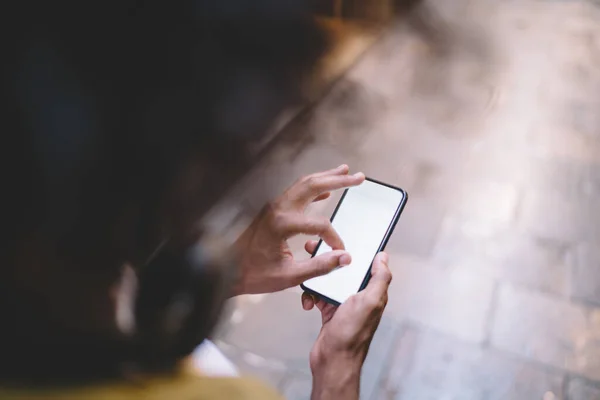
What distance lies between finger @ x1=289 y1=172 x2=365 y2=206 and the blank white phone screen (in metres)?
0.13

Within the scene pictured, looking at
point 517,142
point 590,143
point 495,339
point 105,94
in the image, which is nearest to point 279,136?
point 517,142

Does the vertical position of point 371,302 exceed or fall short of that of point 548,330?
it exceeds it

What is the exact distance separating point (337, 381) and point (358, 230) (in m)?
0.35

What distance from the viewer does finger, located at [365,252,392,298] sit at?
81 centimetres

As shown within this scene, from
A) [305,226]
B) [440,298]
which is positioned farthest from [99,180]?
[440,298]

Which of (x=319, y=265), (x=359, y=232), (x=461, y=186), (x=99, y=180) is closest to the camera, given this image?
(x=99, y=180)

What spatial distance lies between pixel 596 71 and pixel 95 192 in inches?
88.7

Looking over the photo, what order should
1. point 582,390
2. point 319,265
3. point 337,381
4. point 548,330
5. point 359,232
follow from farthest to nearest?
point 548,330 < point 582,390 < point 359,232 < point 319,265 < point 337,381

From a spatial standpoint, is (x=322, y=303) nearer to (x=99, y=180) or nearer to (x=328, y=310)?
(x=328, y=310)

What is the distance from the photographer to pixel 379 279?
83 cm

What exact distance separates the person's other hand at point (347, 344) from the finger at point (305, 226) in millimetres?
105

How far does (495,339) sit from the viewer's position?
3.98 ft

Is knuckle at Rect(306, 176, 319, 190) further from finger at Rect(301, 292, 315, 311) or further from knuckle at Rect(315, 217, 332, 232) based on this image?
finger at Rect(301, 292, 315, 311)

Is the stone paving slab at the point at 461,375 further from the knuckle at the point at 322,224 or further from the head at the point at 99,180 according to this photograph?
the head at the point at 99,180
